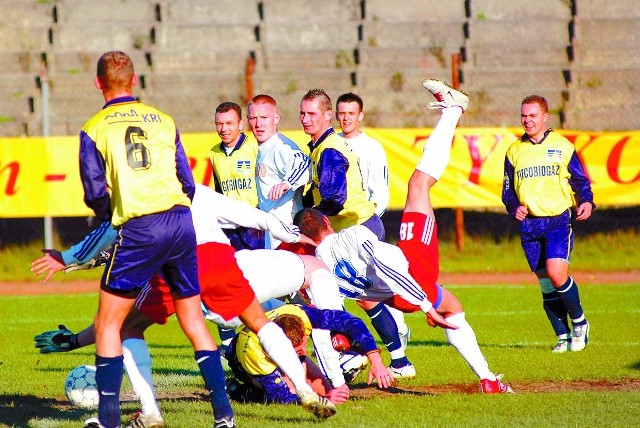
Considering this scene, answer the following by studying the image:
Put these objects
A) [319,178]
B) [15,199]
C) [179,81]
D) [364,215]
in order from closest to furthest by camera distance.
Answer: [319,178] < [364,215] < [15,199] < [179,81]

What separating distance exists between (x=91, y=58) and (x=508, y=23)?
8.64 meters

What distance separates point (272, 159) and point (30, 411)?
3.00 metres

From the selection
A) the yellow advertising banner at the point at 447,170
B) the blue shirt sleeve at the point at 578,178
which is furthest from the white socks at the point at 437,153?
the yellow advertising banner at the point at 447,170

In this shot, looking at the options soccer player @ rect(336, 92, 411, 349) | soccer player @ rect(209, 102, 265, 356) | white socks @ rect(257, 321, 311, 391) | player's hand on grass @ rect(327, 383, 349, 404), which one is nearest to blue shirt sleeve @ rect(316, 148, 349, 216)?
soccer player @ rect(209, 102, 265, 356)

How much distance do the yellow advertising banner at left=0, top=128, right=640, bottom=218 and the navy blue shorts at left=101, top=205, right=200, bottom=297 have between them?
10199 mm

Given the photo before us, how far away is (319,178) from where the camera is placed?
8383 mm

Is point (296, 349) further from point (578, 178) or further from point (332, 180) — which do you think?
point (578, 178)

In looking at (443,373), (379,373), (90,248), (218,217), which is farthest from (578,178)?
(90,248)

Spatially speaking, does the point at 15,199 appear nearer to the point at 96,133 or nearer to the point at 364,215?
the point at 364,215

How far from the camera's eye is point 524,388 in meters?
7.63

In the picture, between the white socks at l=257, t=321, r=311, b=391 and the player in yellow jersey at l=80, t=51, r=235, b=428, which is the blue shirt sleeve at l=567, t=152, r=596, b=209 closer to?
the white socks at l=257, t=321, r=311, b=391

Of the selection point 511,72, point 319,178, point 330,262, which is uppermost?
point 511,72

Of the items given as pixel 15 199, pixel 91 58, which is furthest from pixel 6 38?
pixel 15 199

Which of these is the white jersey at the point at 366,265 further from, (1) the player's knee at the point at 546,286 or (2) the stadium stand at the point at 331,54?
(2) the stadium stand at the point at 331,54
